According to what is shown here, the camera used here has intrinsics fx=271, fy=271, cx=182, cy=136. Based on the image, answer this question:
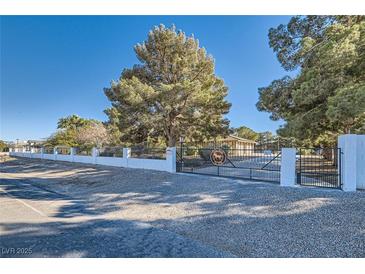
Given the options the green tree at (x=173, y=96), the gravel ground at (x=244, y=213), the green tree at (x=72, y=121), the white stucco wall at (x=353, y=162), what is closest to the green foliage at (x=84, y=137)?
the green tree at (x=173, y=96)

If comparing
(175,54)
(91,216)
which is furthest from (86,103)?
(91,216)

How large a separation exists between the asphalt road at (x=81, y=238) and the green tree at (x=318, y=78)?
7.71 m

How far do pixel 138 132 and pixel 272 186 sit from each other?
15.4 m

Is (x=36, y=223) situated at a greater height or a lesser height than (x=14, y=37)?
lesser

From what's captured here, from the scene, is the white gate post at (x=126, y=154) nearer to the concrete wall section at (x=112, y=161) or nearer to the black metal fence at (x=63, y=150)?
the concrete wall section at (x=112, y=161)

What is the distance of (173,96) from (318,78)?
10542 mm

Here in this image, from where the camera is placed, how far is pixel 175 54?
2198 cm

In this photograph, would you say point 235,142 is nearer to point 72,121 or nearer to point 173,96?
point 173,96

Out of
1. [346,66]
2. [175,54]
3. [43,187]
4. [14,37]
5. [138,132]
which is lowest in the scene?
[43,187]

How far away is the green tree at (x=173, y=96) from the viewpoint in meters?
20.5

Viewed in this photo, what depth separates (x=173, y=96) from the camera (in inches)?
781

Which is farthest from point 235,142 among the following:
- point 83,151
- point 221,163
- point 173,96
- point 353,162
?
point 353,162

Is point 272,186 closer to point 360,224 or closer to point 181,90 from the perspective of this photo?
point 360,224

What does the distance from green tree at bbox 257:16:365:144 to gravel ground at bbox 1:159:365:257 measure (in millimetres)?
3872
